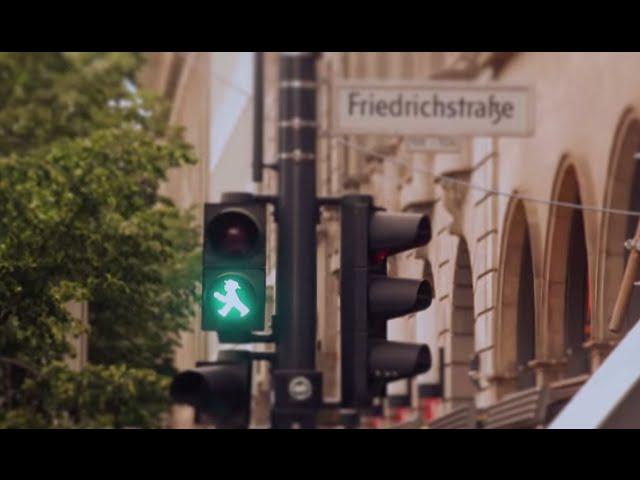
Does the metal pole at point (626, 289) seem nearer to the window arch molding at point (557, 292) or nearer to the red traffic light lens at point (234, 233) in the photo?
the window arch molding at point (557, 292)

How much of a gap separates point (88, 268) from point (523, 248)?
3457 mm

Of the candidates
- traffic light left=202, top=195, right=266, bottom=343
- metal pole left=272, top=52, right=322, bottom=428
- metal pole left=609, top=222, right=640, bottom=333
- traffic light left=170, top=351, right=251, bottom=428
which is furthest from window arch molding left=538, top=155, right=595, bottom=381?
traffic light left=170, top=351, right=251, bottom=428

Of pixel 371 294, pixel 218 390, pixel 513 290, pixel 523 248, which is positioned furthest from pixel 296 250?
pixel 513 290

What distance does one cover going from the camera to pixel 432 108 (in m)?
18.4

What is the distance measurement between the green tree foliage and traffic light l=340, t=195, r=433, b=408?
1.50m

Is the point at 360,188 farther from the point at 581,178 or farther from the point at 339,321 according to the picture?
the point at 339,321

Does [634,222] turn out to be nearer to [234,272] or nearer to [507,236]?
[507,236]

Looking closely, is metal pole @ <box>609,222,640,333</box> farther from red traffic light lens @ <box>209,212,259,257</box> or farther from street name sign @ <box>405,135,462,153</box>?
street name sign @ <box>405,135,462,153</box>

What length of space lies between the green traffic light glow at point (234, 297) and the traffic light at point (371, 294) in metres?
0.54

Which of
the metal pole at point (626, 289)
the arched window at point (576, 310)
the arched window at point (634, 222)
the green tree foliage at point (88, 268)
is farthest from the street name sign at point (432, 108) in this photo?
the metal pole at point (626, 289)

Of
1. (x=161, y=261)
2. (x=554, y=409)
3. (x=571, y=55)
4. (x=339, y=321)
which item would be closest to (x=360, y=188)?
(x=571, y=55)

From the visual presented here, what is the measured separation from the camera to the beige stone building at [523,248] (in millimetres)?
9945

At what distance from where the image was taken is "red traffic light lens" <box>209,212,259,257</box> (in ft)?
39.3
